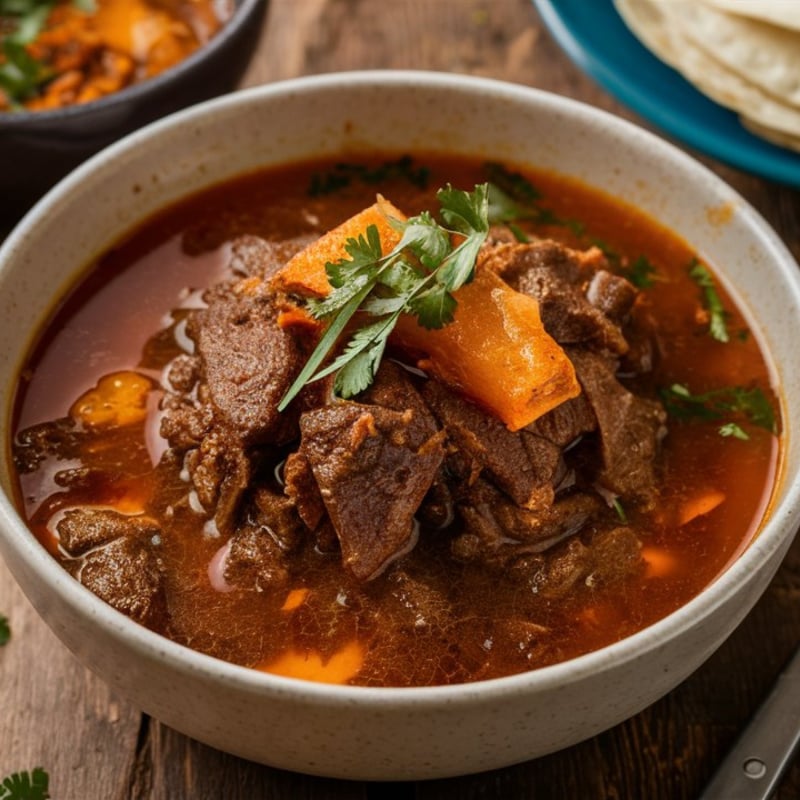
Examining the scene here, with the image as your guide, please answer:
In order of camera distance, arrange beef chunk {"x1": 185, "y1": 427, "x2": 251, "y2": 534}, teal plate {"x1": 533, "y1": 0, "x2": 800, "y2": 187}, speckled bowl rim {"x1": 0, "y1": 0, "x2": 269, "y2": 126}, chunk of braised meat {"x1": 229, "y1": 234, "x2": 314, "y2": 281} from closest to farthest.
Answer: beef chunk {"x1": 185, "y1": 427, "x2": 251, "y2": 534}
chunk of braised meat {"x1": 229, "y1": 234, "x2": 314, "y2": 281}
speckled bowl rim {"x1": 0, "y1": 0, "x2": 269, "y2": 126}
teal plate {"x1": 533, "y1": 0, "x2": 800, "y2": 187}

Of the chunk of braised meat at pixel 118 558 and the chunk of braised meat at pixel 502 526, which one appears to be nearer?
the chunk of braised meat at pixel 118 558

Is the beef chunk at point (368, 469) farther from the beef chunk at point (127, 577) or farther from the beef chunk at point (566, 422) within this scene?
the beef chunk at point (127, 577)

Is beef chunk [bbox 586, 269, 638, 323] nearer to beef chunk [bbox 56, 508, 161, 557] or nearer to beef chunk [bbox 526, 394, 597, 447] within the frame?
beef chunk [bbox 526, 394, 597, 447]

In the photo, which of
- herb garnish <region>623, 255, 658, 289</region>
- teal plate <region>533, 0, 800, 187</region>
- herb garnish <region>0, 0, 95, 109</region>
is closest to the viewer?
herb garnish <region>623, 255, 658, 289</region>

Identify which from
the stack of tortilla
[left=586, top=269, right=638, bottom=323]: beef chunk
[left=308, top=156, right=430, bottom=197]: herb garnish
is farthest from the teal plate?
[left=586, top=269, right=638, bottom=323]: beef chunk

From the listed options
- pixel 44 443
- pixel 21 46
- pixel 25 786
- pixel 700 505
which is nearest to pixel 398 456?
pixel 700 505

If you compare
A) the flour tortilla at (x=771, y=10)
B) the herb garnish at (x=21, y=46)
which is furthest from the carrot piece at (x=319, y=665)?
the herb garnish at (x=21, y=46)

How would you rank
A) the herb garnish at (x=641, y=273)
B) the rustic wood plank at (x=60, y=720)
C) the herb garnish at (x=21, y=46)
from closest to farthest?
the rustic wood plank at (x=60, y=720), the herb garnish at (x=641, y=273), the herb garnish at (x=21, y=46)
